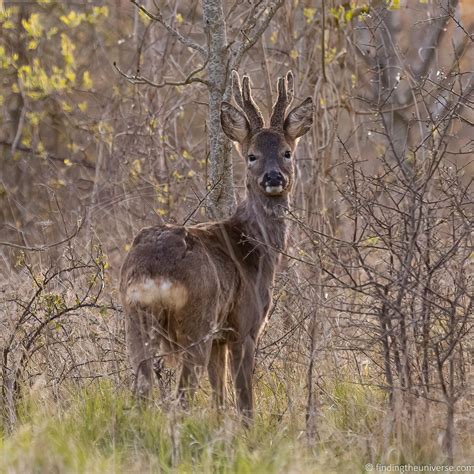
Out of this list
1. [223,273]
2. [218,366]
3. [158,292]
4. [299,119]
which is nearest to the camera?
[158,292]

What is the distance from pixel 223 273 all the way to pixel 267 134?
164cm

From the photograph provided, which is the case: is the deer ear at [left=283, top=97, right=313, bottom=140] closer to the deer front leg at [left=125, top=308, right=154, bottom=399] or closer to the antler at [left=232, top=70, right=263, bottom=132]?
the antler at [left=232, top=70, right=263, bottom=132]

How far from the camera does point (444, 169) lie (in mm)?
6945

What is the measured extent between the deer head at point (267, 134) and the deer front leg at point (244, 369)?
1.29 m

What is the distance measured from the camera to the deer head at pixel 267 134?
820 centimetres

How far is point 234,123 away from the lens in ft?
27.7

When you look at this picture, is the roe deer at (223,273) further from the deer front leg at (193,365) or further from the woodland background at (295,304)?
the woodland background at (295,304)

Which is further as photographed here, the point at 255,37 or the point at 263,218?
the point at 255,37

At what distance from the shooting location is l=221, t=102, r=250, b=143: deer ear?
8.31 meters

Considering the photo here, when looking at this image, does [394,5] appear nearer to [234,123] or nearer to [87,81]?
[234,123]

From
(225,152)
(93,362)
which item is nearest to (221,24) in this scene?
(225,152)

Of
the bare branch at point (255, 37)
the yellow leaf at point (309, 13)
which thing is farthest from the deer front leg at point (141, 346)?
the yellow leaf at point (309, 13)

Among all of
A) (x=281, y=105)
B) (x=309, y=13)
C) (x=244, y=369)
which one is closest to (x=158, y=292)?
(x=244, y=369)

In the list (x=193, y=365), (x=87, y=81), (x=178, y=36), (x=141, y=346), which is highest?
(x=87, y=81)
